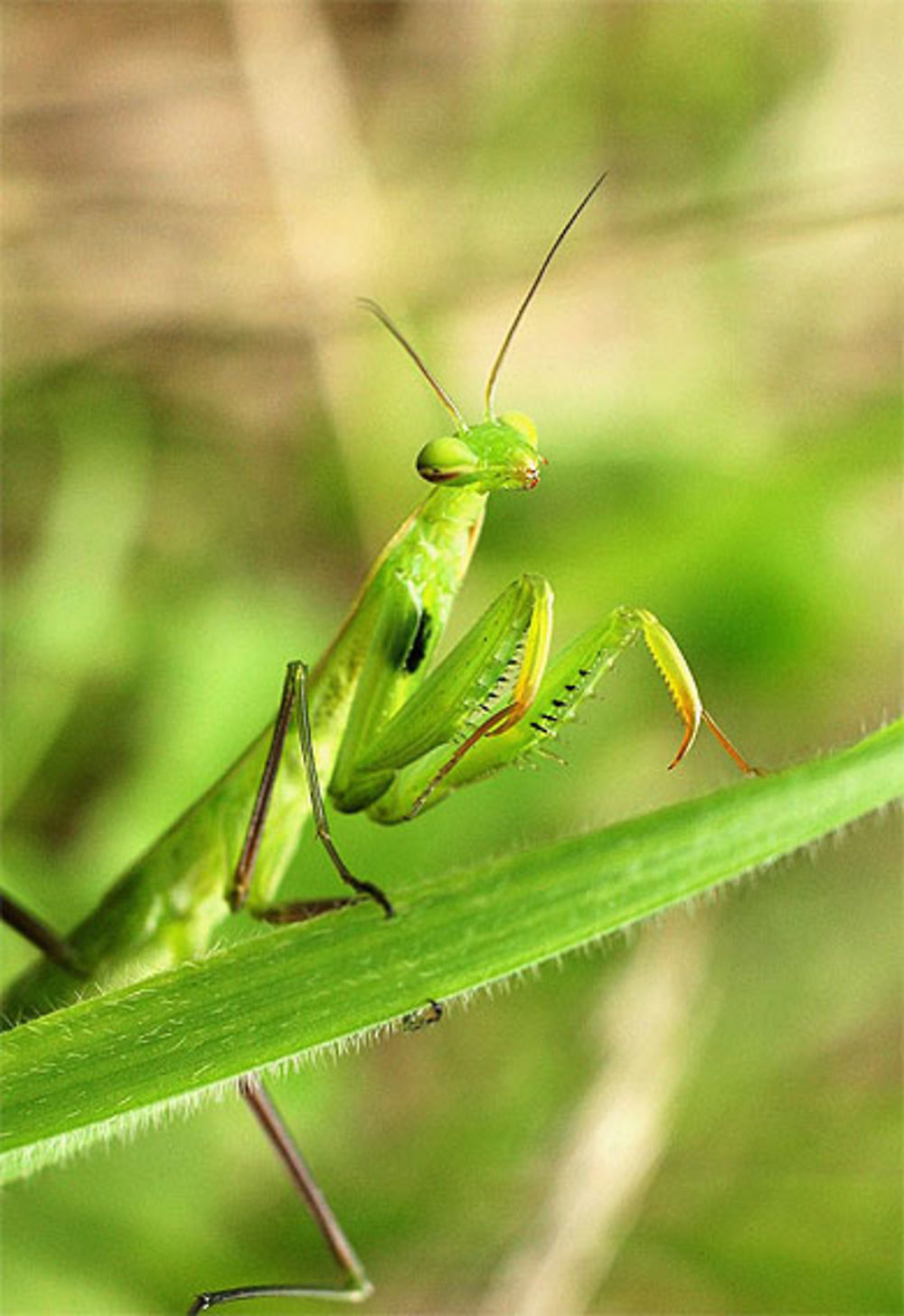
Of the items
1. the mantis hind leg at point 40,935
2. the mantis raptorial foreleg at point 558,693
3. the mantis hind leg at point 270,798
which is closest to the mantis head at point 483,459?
the mantis raptorial foreleg at point 558,693

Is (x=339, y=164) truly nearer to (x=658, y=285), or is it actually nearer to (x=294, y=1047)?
(x=658, y=285)

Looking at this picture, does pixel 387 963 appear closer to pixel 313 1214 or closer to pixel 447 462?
pixel 447 462

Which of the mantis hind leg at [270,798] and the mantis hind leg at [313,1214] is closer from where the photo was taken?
the mantis hind leg at [270,798]

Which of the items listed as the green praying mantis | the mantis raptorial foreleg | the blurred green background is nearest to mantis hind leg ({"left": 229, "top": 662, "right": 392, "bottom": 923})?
the green praying mantis

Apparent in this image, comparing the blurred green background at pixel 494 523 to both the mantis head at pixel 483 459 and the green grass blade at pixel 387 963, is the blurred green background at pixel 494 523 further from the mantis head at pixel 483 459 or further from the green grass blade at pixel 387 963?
the green grass blade at pixel 387 963

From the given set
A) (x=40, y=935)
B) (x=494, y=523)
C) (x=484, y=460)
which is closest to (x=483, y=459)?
(x=484, y=460)

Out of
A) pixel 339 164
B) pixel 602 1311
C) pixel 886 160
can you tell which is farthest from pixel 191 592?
pixel 886 160

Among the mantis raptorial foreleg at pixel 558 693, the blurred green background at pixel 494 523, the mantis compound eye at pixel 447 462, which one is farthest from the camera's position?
the blurred green background at pixel 494 523
